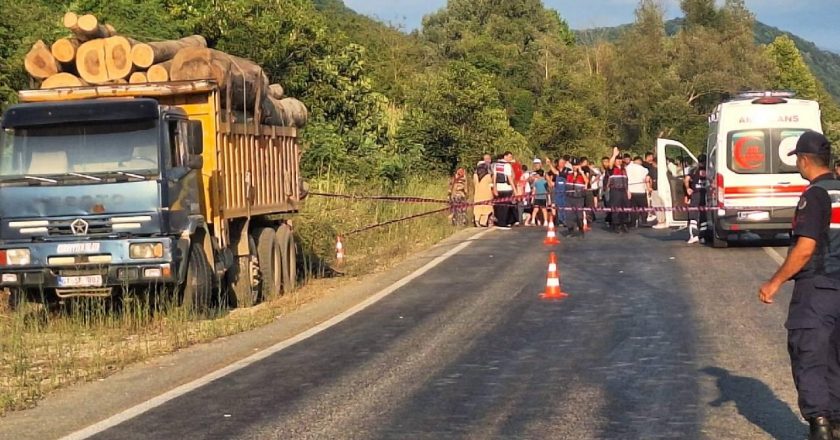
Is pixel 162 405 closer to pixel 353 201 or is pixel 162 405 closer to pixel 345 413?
pixel 345 413

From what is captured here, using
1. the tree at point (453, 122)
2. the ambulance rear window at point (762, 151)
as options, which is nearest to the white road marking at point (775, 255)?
the ambulance rear window at point (762, 151)

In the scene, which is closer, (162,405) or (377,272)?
(162,405)

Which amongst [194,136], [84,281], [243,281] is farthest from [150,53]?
[243,281]

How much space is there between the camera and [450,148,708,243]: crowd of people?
27.4 meters

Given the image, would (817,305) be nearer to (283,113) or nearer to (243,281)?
(243,281)

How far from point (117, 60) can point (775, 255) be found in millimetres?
11623

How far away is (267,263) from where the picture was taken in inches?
667

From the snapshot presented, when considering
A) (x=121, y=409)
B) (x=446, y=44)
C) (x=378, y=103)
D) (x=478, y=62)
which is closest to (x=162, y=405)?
(x=121, y=409)

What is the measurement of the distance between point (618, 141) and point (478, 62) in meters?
19.2

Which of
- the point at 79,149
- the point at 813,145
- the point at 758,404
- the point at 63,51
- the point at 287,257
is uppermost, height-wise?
the point at 63,51

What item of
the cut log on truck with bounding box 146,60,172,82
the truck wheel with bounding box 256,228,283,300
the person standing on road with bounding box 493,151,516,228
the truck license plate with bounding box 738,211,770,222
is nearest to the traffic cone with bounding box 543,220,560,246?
the truck license plate with bounding box 738,211,770,222

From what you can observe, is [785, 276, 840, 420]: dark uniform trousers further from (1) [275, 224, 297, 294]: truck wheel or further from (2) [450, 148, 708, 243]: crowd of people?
(2) [450, 148, 708, 243]: crowd of people

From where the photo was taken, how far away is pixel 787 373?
9.97 meters

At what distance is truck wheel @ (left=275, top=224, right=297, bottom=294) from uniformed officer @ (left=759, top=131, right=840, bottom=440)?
11.1 m
